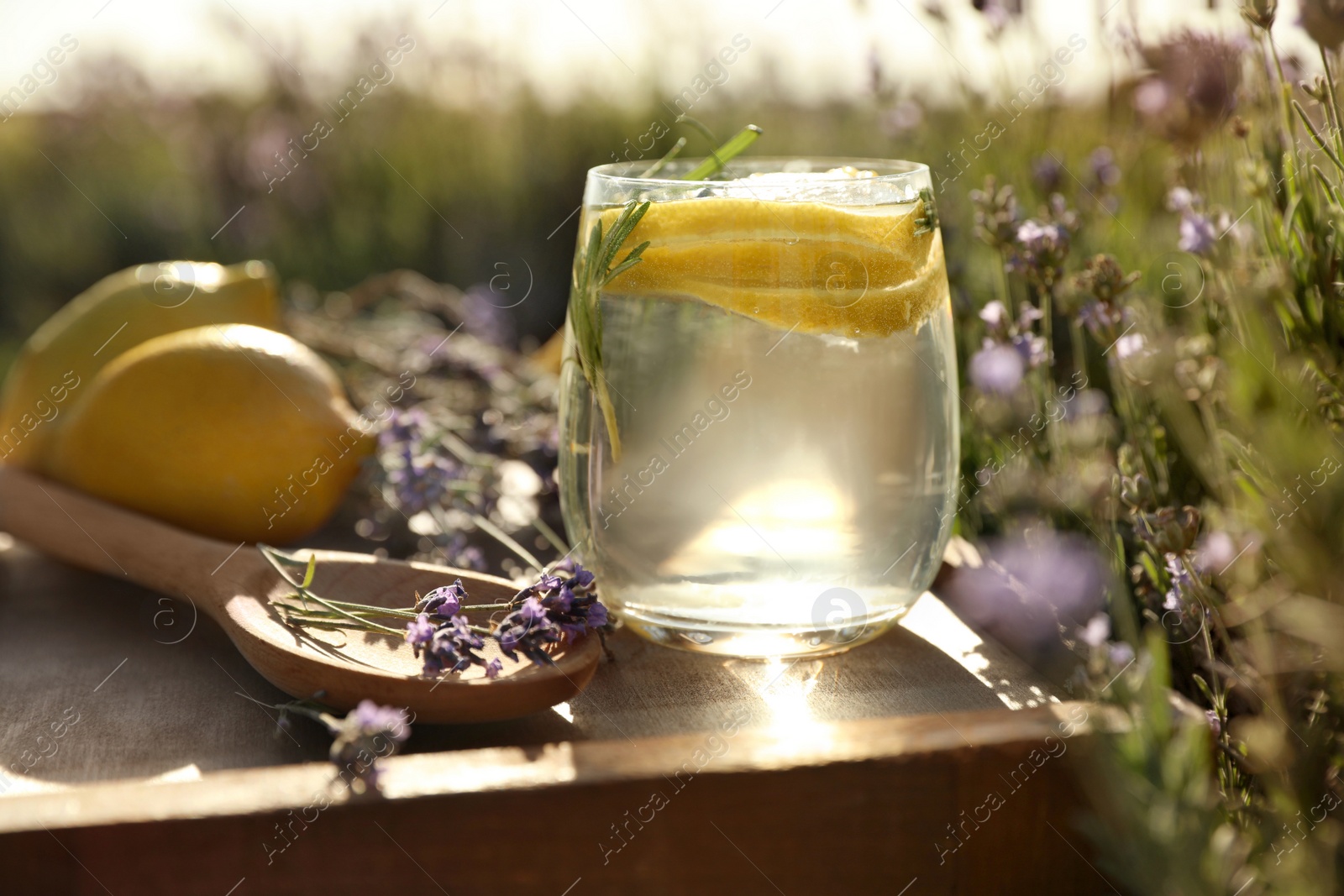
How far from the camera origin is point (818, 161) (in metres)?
0.62

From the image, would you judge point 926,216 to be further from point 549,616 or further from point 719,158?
point 549,616

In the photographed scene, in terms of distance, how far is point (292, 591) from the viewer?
1.98ft

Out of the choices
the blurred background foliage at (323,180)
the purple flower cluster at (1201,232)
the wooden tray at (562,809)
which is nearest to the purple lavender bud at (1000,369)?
the purple flower cluster at (1201,232)

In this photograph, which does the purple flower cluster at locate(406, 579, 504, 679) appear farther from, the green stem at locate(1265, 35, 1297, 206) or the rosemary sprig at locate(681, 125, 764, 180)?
the green stem at locate(1265, 35, 1297, 206)

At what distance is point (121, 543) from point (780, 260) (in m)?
0.43

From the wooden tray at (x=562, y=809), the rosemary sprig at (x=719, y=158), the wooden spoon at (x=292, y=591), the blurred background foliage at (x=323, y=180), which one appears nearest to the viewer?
the wooden tray at (x=562, y=809)

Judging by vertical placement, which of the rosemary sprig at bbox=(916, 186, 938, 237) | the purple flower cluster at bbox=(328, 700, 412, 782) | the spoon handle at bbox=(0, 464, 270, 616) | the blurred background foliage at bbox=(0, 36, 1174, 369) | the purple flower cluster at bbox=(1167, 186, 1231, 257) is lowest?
the blurred background foliage at bbox=(0, 36, 1174, 369)

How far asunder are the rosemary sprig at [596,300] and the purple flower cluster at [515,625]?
0.07m

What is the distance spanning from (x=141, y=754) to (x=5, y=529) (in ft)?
1.09

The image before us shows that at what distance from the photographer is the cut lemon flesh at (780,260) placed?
521mm

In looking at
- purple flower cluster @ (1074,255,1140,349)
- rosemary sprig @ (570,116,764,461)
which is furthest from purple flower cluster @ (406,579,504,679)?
purple flower cluster @ (1074,255,1140,349)

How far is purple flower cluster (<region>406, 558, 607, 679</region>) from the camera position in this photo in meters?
0.49

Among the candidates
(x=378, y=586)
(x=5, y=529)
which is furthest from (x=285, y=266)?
(x=378, y=586)

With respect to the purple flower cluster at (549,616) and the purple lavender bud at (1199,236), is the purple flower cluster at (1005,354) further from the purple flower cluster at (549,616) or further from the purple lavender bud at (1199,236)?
the purple flower cluster at (549,616)
